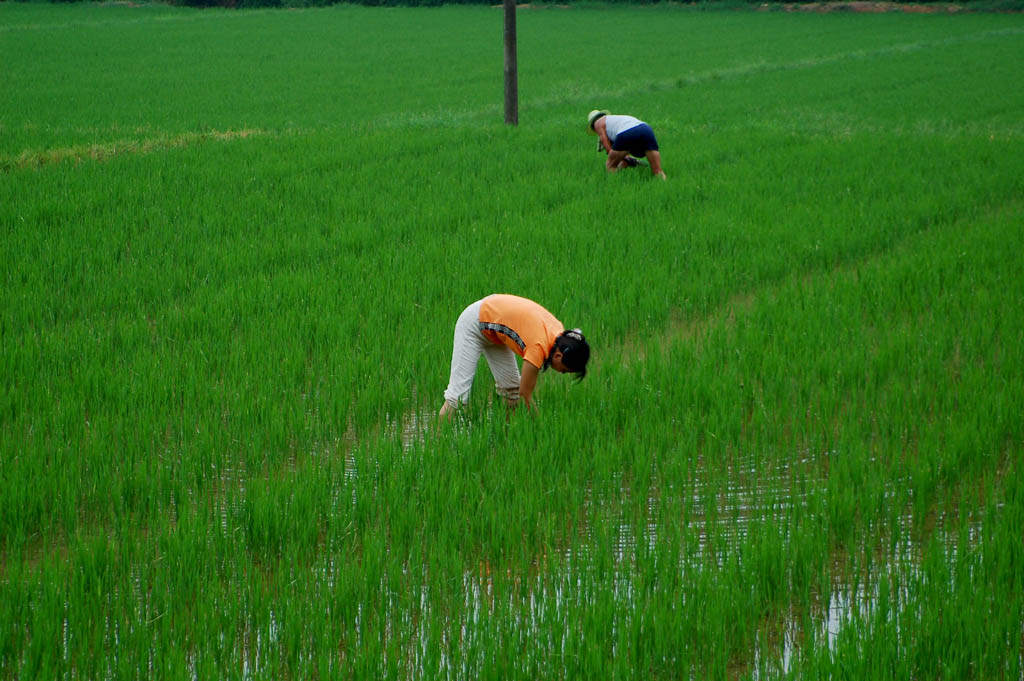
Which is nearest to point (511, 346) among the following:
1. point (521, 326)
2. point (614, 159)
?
point (521, 326)

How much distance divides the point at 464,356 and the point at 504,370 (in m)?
0.24

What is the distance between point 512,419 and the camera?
13.7ft

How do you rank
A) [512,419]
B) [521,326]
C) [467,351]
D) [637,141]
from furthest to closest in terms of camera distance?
[637,141]
[467,351]
[512,419]
[521,326]

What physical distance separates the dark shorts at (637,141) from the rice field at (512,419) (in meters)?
0.44

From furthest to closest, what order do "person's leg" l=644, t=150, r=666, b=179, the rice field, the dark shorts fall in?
1. "person's leg" l=644, t=150, r=666, b=179
2. the dark shorts
3. the rice field

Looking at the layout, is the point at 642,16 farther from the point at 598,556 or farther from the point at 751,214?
the point at 598,556

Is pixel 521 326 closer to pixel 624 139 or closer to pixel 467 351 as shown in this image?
pixel 467 351

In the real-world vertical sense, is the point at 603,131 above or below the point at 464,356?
above

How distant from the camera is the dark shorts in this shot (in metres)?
9.46

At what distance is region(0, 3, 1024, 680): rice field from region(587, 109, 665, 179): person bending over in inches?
15.6

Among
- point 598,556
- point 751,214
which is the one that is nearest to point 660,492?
point 598,556

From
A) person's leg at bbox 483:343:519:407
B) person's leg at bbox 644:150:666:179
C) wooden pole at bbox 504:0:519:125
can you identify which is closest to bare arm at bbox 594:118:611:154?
person's leg at bbox 644:150:666:179

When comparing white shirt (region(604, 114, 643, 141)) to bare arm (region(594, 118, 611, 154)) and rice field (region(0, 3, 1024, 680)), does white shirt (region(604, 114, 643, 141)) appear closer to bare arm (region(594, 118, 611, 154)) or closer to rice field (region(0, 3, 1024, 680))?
bare arm (region(594, 118, 611, 154))

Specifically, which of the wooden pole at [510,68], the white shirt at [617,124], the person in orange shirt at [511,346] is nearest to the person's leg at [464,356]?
the person in orange shirt at [511,346]
